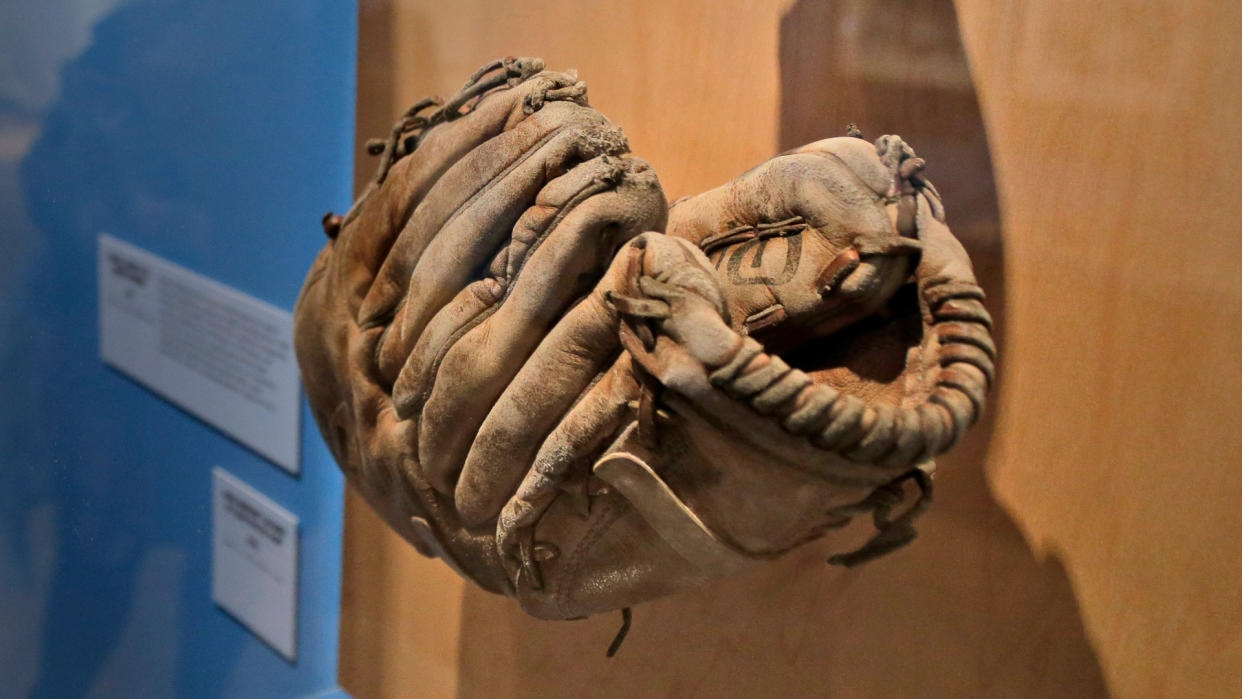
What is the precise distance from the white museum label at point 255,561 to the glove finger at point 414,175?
85cm

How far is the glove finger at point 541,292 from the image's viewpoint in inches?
27.5

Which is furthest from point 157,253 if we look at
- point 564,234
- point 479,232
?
point 564,234

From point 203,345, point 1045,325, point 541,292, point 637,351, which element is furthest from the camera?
point 203,345

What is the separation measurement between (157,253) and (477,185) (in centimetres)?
108

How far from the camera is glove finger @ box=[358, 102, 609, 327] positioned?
765 millimetres

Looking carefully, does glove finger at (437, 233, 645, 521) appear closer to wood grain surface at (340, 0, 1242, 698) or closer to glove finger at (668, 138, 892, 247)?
glove finger at (668, 138, 892, 247)

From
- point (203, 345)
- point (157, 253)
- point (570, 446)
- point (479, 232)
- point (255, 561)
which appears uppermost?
point (479, 232)

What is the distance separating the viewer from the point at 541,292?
715 millimetres

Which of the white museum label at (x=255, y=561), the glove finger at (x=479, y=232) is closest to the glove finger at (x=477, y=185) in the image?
the glove finger at (x=479, y=232)

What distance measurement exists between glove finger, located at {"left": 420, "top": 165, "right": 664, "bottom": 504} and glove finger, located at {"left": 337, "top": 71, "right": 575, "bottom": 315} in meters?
0.13

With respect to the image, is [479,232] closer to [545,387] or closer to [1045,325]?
[545,387]

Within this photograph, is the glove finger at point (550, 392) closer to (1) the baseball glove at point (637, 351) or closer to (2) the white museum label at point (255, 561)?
(1) the baseball glove at point (637, 351)

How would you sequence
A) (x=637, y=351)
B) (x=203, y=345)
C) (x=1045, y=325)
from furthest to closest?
(x=203, y=345) < (x=1045, y=325) < (x=637, y=351)

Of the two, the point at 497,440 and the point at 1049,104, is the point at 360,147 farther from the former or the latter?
the point at 1049,104
